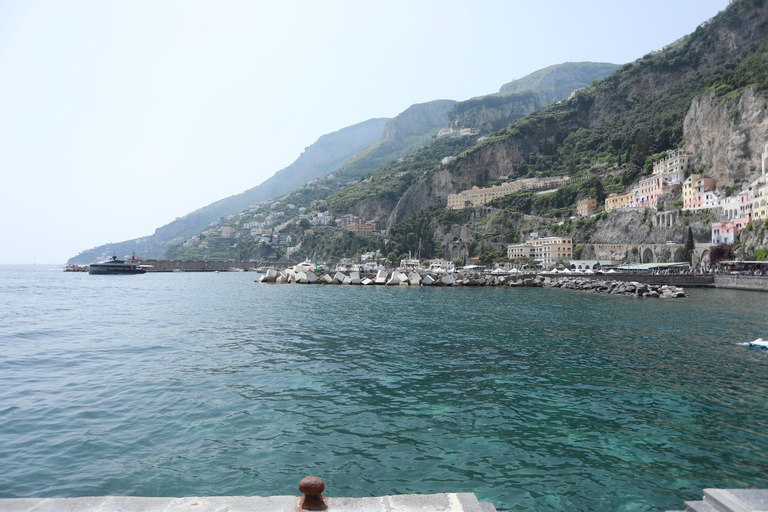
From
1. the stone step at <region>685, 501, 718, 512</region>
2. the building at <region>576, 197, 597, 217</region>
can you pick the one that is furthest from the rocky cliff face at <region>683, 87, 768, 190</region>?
the stone step at <region>685, 501, 718, 512</region>

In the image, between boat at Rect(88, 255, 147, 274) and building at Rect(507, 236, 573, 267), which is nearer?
boat at Rect(88, 255, 147, 274)

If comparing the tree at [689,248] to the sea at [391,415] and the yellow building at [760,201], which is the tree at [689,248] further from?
the sea at [391,415]

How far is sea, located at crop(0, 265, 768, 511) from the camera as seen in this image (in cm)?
563

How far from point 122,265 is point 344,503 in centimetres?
10465

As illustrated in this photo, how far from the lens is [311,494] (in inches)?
145

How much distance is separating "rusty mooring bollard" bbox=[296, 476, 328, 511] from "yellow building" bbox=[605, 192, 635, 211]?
99.6 m

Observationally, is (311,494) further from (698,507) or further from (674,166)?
(674,166)

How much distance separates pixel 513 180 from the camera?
5655 inches

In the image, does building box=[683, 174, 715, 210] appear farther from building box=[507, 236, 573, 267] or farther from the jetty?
the jetty

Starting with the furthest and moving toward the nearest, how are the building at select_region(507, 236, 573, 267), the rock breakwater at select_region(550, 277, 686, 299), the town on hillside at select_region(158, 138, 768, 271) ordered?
the building at select_region(507, 236, 573, 267), the town on hillside at select_region(158, 138, 768, 271), the rock breakwater at select_region(550, 277, 686, 299)

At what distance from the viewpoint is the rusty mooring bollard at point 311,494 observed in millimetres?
3600

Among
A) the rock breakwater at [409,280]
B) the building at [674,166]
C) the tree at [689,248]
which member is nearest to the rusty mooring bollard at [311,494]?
the rock breakwater at [409,280]

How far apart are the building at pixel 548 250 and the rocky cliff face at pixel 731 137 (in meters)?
28.6

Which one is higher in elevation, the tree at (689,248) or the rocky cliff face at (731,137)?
the rocky cliff face at (731,137)
